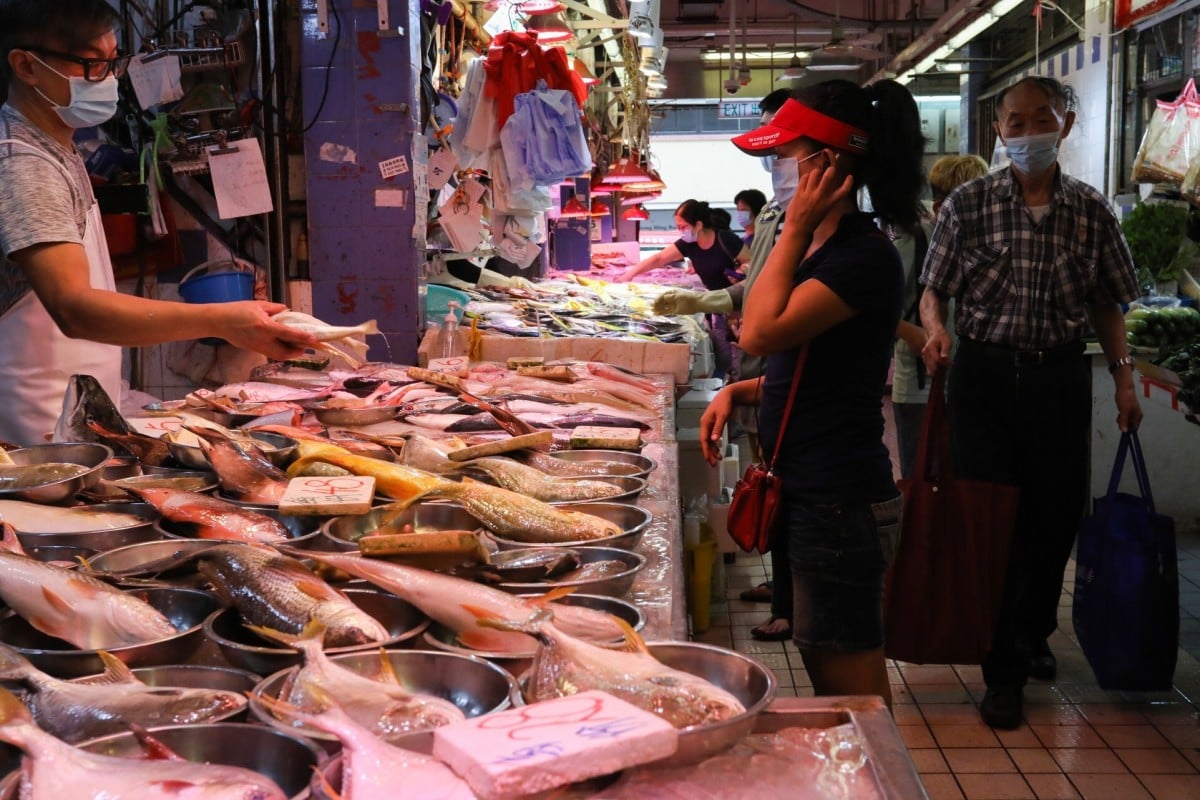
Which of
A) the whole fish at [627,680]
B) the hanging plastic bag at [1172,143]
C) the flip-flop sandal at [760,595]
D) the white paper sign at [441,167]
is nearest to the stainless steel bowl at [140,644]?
the whole fish at [627,680]

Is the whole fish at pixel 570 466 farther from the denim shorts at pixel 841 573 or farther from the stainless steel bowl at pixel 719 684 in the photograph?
the stainless steel bowl at pixel 719 684

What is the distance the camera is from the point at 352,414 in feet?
12.3

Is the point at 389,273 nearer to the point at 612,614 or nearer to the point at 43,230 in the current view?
the point at 43,230

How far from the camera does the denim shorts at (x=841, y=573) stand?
282 cm

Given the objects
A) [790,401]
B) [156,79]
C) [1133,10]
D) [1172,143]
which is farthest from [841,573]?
[1133,10]

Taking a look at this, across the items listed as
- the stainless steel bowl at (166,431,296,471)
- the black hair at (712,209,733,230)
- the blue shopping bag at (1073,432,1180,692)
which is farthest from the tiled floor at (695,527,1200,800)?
the black hair at (712,209,733,230)

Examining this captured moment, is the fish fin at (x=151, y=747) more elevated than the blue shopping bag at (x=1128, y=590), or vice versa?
the fish fin at (x=151, y=747)

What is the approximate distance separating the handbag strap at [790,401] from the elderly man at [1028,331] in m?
1.48

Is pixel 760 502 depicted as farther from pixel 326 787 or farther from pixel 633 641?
pixel 326 787

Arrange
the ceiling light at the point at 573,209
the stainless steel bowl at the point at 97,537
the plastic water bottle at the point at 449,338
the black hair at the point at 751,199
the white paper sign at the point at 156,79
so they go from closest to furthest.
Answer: the stainless steel bowl at the point at 97,537, the white paper sign at the point at 156,79, the plastic water bottle at the point at 449,338, the black hair at the point at 751,199, the ceiling light at the point at 573,209

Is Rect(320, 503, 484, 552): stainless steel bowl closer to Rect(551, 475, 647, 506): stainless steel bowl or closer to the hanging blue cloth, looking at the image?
Rect(551, 475, 647, 506): stainless steel bowl

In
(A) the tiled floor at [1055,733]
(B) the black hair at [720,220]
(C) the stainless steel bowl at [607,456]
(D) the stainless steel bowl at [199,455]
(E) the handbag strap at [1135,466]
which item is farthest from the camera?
(B) the black hair at [720,220]

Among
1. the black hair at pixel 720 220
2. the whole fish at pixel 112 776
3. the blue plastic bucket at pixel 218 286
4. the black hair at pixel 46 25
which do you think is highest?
the black hair at pixel 46 25

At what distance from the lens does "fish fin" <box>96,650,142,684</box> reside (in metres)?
1.40
